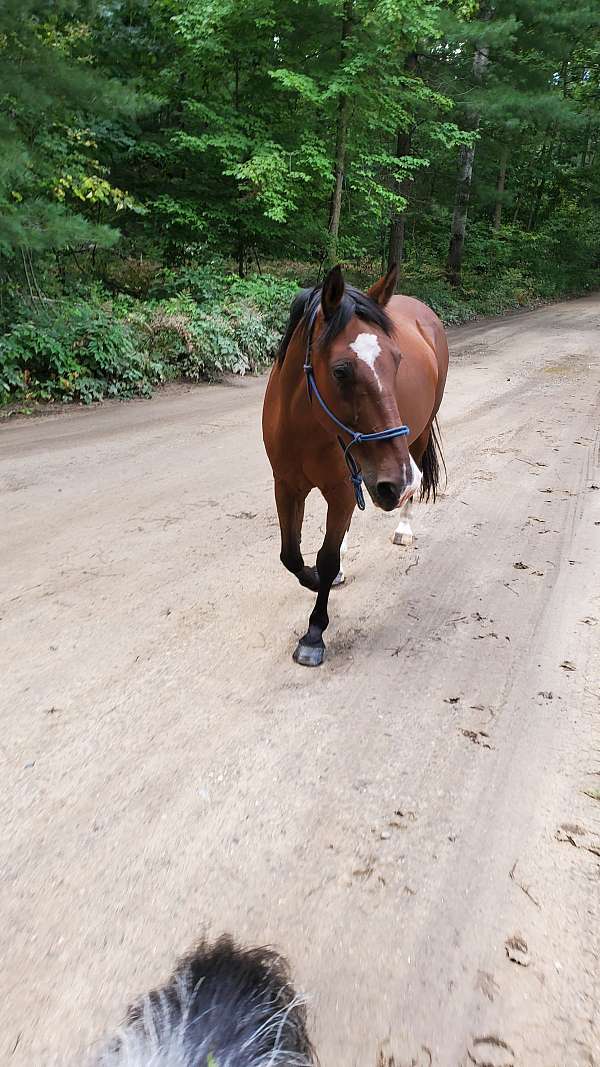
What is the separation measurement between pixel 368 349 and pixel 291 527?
1.17 meters

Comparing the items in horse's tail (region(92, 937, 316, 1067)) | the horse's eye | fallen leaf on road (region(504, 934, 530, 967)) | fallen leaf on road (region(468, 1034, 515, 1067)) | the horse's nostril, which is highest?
the horse's eye

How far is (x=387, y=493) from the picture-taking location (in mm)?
2408

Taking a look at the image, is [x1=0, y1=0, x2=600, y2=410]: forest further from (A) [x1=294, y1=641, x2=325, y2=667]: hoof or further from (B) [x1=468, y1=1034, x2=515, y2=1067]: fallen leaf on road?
(B) [x1=468, y1=1034, x2=515, y2=1067]: fallen leaf on road

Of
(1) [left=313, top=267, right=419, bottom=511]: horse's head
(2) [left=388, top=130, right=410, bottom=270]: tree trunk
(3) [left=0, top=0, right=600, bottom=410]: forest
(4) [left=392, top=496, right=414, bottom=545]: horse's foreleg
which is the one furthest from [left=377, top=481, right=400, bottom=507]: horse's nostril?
(2) [left=388, top=130, right=410, bottom=270]: tree trunk

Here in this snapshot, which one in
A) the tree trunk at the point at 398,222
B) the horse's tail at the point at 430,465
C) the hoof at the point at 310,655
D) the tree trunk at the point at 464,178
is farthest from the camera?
the tree trunk at the point at 464,178

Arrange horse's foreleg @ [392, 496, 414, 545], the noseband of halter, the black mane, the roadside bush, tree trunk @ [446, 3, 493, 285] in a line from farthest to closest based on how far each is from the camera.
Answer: tree trunk @ [446, 3, 493, 285]
the roadside bush
horse's foreleg @ [392, 496, 414, 545]
the black mane
the noseband of halter

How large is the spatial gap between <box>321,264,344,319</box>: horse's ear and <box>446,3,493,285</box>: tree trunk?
1736 cm

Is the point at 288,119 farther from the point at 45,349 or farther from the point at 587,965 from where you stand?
the point at 587,965

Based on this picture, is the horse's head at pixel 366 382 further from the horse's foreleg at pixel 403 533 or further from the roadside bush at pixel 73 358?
the roadside bush at pixel 73 358

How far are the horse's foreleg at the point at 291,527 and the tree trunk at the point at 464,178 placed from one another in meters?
17.3

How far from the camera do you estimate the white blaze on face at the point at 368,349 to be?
2.40 m

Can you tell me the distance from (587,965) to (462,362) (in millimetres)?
10761

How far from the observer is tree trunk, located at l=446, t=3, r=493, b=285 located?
16438 mm

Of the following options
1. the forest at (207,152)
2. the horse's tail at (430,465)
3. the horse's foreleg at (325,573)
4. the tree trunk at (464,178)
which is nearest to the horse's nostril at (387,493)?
the horse's foreleg at (325,573)
